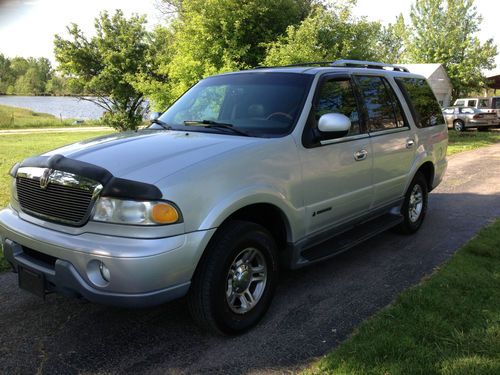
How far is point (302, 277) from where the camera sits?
170 inches

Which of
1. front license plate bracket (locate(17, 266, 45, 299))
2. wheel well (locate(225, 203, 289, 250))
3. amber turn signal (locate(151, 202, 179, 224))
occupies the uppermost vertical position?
amber turn signal (locate(151, 202, 179, 224))

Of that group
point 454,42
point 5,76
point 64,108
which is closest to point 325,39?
point 454,42

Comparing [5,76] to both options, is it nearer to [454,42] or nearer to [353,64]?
[454,42]

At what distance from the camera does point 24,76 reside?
86.3m

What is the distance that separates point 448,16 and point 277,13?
28.4 m

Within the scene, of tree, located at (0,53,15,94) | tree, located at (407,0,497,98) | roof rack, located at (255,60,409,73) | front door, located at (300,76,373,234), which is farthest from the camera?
tree, located at (0,53,15,94)

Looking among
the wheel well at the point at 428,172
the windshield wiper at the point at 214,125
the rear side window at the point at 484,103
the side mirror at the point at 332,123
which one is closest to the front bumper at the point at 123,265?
the windshield wiper at the point at 214,125

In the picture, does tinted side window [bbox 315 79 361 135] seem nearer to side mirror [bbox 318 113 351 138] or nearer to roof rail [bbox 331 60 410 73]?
side mirror [bbox 318 113 351 138]

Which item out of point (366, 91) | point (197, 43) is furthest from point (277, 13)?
point (366, 91)

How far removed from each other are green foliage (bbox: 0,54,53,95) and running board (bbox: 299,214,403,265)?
90.3m

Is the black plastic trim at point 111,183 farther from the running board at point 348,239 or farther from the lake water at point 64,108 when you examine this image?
the lake water at point 64,108

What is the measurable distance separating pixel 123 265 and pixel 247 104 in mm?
1963

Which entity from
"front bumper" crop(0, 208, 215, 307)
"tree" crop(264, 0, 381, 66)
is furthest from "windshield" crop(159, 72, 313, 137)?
"tree" crop(264, 0, 381, 66)

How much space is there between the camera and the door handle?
415 centimetres
